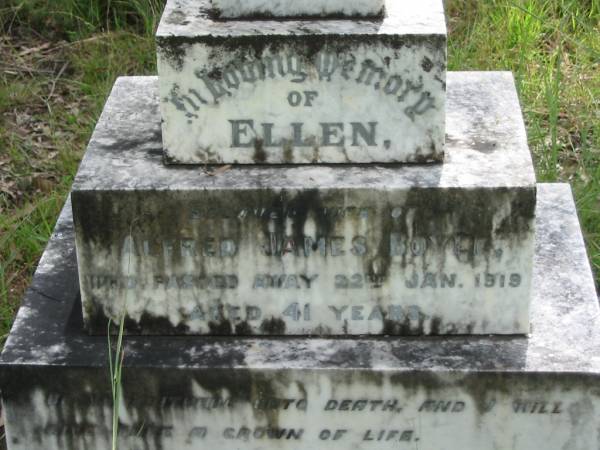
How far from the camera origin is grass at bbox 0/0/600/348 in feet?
16.2

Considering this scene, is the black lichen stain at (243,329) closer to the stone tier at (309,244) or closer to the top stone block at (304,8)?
the stone tier at (309,244)

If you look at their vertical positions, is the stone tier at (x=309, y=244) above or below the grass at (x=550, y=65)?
above

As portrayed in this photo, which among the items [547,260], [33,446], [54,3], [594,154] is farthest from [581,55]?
[33,446]

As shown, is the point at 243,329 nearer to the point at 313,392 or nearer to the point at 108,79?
the point at 313,392

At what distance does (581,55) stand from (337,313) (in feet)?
8.01

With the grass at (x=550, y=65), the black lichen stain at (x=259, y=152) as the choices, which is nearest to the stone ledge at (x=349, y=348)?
the black lichen stain at (x=259, y=152)

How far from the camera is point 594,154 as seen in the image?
16.8 ft

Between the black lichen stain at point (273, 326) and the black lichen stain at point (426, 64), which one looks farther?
the black lichen stain at point (273, 326)

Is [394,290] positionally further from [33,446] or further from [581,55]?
[581,55]

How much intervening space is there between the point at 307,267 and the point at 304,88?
46 centimetres

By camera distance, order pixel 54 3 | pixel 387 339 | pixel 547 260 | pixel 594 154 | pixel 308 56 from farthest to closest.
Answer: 1. pixel 54 3
2. pixel 594 154
3. pixel 547 260
4. pixel 387 339
5. pixel 308 56

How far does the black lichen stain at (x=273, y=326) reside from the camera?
3561 millimetres

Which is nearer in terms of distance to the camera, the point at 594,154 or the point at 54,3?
the point at 594,154

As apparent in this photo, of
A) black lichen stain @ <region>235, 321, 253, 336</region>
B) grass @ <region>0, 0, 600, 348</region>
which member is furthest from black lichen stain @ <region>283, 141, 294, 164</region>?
grass @ <region>0, 0, 600, 348</region>
